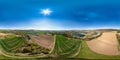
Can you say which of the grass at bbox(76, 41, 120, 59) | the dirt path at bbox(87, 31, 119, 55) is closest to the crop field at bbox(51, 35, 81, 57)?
the grass at bbox(76, 41, 120, 59)

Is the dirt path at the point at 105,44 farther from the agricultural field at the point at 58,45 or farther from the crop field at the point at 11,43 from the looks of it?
the crop field at the point at 11,43

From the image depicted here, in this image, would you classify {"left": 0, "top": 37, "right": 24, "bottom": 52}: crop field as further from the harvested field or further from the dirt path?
the dirt path

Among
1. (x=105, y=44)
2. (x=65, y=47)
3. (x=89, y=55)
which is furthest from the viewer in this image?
(x=105, y=44)

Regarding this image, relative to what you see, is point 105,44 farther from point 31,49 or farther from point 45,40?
point 31,49

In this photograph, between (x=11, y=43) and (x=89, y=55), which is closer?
(x=89, y=55)

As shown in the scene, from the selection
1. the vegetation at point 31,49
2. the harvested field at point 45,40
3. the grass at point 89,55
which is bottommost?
the grass at point 89,55

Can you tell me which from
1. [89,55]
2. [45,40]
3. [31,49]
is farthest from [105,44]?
[31,49]

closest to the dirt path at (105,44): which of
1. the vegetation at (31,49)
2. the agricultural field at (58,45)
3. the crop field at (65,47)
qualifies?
the agricultural field at (58,45)

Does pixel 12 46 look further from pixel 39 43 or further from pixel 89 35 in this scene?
pixel 89 35
